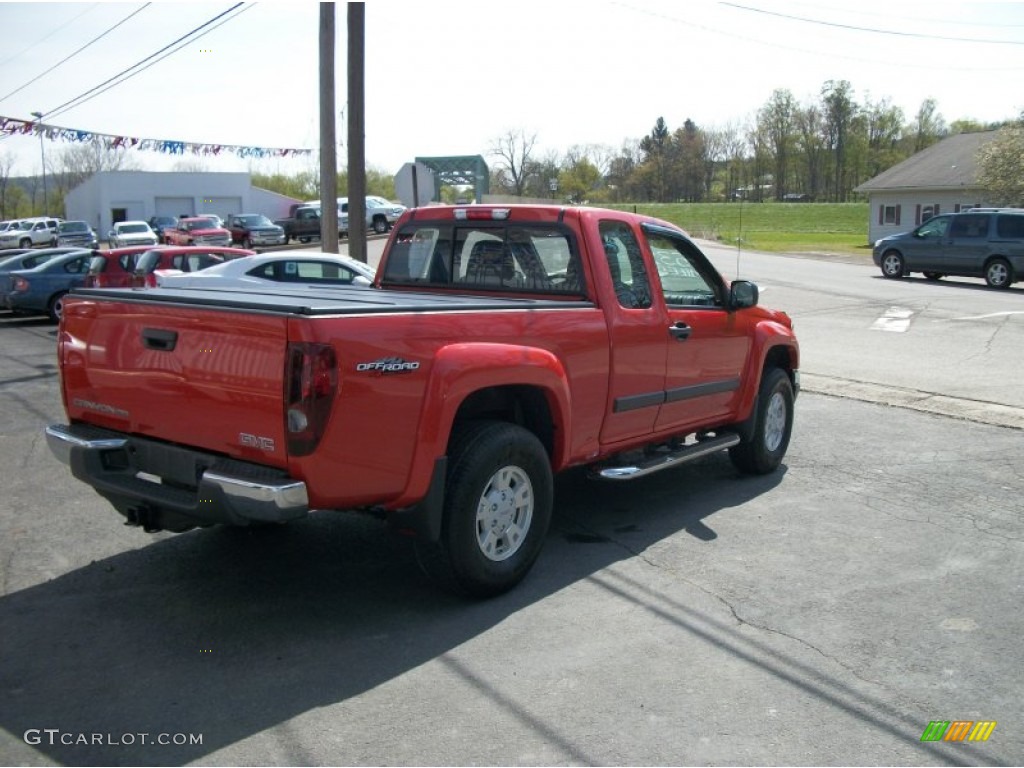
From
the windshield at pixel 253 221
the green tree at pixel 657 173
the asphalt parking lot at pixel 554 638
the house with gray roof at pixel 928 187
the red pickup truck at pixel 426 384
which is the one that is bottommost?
the asphalt parking lot at pixel 554 638

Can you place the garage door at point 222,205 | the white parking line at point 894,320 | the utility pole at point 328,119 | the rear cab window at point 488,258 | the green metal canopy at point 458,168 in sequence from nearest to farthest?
the rear cab window at point 488,258, the utility pole at point 328,119, the white parking line at point 894,320, the green metal canopy at point 458,168, the garage door at point 222,205

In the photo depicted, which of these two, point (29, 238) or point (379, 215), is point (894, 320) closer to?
point (379, 215)

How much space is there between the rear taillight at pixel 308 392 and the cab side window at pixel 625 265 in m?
2.36

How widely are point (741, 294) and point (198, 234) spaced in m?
26.7

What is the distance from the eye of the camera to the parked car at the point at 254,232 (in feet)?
142

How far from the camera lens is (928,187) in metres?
48.2

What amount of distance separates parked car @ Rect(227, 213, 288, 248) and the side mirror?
38.7 meters

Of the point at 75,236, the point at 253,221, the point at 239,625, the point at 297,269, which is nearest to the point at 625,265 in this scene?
the point at 239,625

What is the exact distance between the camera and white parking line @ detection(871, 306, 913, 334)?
54.2 feet

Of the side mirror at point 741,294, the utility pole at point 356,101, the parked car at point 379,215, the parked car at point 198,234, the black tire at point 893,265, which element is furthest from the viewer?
the parked car at point 379,215

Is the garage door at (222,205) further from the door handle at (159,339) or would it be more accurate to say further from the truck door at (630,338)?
the door handle at (159,339)

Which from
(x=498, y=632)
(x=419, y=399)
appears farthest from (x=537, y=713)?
(x=419, y=399)

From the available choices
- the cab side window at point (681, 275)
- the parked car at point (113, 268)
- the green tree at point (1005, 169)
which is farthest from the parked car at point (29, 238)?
the cab side window at point (681, 275)

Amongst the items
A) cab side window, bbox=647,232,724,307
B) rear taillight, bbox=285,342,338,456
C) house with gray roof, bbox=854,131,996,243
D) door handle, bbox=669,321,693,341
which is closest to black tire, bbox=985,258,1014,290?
cab side window, bbox=647,232,724,307
